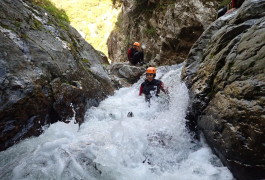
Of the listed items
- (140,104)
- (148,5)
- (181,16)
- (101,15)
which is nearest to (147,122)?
(140,104)

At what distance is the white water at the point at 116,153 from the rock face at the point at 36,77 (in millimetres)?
311

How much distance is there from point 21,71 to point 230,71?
12.4 feet

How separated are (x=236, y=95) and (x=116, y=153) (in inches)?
86.9

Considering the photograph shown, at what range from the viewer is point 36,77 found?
14.7 feet

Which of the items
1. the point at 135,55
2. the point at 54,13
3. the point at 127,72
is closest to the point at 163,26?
the point at 135,55

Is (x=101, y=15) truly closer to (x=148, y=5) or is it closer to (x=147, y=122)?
(x=148, y=5)

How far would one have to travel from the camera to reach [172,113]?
577 cm

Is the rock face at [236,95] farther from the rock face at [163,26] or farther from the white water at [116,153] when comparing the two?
the rock face at [163,26]

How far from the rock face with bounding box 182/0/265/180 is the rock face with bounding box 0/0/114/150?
287 cm

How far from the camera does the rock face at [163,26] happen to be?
442 inches

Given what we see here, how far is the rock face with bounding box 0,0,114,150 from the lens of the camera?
3.78 metres

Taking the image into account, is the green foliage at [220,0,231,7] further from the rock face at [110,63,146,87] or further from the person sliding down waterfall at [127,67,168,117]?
the person sliding down waterfall at [127,67,168,117]

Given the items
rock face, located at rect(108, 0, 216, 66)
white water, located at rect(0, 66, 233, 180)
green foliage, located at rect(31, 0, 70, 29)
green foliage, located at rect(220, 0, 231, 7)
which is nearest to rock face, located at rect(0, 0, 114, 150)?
white water, located at rect(0, 66, 233, 180)

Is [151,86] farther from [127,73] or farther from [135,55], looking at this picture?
[135,55]
